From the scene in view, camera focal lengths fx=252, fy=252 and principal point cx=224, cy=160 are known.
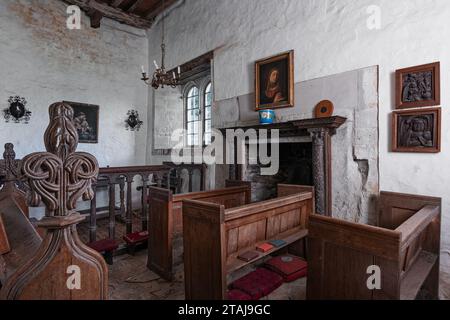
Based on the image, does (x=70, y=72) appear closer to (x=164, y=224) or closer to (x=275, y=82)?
(x=275, y=82)

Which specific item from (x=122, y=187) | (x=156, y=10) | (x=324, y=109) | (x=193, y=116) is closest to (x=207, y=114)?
(x=193, y=116)

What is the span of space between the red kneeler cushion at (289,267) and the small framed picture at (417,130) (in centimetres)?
163

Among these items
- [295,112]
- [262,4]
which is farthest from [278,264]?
[262,4]

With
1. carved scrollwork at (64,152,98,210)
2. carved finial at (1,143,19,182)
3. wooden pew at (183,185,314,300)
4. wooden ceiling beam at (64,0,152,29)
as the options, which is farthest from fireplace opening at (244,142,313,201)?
wooden ceiling beam at (64,0,152,29)

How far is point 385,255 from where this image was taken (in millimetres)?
1424

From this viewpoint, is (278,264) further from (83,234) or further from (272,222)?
(83,234)

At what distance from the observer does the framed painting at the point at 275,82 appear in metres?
3.68

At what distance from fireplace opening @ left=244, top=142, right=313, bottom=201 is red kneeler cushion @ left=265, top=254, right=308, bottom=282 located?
4.97ft

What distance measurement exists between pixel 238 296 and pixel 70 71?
18.9 ft

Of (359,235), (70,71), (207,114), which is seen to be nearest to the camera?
(359,235)

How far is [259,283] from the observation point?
234cm

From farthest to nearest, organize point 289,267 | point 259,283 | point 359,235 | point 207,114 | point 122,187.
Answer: point 207,114 → point 122,187 → point 289,267 → point 259,283 → point 359,235

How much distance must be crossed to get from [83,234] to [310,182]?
3.92 metres

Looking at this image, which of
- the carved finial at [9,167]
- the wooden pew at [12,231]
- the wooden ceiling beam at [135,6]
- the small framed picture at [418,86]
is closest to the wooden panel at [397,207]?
the small framed picture at [418,86]
